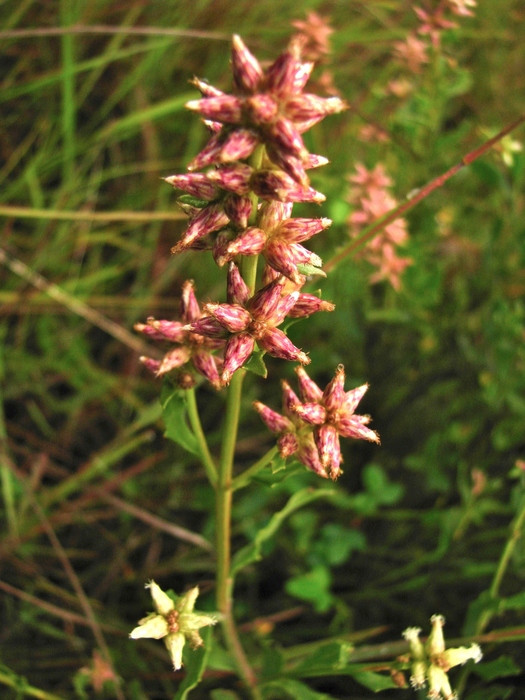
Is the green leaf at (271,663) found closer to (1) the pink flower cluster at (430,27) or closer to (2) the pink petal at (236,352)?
(2) the pink petal at (236,352)

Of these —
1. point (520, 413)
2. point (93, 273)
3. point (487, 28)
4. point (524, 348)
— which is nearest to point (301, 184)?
point (524, 348)

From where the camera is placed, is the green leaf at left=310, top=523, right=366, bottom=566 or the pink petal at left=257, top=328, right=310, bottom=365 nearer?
the pink petal at left=257, top=328, right=310, bottom=365

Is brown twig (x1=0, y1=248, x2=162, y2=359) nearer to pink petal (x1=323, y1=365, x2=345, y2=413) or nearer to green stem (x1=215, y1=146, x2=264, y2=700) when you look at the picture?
green stem (x1=215, y1=146, x2=264, y2=700)

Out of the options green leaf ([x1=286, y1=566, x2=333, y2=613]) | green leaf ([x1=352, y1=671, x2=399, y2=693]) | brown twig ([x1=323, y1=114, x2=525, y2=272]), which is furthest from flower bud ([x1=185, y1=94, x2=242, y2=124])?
green leaf ([x1=286, y1=566, x2=333, y2=613])

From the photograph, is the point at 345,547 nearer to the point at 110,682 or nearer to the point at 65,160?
the point at 110,682

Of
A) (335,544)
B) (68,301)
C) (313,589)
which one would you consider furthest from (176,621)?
(68,301)

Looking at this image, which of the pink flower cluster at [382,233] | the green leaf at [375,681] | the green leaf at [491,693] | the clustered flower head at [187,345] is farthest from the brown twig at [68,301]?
the green leaf at [491,693]

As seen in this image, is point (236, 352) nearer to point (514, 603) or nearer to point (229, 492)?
point (229, 492)
